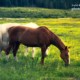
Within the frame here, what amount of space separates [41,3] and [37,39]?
103 meters

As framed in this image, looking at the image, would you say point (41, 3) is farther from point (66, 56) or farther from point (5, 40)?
point (66, 56)

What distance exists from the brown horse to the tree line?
9950 cm

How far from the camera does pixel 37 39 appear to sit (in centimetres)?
1692

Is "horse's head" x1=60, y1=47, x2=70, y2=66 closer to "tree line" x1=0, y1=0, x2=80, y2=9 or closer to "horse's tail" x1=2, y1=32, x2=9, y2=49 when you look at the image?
"horse's tail" x1=2, y1=32, x2=9, y2=49

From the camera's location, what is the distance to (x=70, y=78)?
13.5 meters

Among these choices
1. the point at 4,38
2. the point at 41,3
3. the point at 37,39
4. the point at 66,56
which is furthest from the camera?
the point at 41,3

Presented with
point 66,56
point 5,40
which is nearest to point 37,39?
point 66,56

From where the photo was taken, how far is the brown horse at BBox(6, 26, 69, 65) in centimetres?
1656

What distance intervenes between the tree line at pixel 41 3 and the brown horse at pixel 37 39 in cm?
9950

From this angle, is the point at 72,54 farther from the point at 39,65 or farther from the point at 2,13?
the point at 2,13

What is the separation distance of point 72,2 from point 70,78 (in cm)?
10804

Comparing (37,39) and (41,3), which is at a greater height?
(37,39)

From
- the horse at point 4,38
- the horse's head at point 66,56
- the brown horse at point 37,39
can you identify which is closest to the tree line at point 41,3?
the horse at point 4,38

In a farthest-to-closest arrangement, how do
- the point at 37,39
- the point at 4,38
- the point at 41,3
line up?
the point at 41,3, the point at 4,38, the point at 37,39
